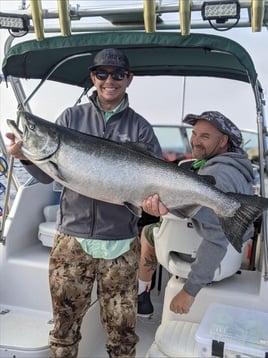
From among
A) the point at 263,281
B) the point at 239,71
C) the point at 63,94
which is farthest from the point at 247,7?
the point at 63,94

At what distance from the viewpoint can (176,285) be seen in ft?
9.64

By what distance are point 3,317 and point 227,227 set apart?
6.38 ft

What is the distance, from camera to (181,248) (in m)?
2.95

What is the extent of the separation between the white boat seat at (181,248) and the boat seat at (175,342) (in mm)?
379

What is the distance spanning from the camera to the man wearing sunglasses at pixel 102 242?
2.35 m

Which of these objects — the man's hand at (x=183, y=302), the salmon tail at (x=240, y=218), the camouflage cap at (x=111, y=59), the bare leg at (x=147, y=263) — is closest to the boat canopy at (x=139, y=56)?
the camouflage cap at (x=111, y=59)

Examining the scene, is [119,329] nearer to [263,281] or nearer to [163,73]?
[263,281]

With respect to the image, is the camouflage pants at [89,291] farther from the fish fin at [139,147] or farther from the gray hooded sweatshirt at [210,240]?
the fish fin at [139,147]

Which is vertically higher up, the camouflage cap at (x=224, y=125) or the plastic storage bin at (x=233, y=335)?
the camouflage cap at (x=224, y=125)

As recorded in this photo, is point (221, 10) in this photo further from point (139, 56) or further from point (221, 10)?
point (139, 56)

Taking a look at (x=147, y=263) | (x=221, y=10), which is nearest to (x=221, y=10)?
(x=221, y=10)

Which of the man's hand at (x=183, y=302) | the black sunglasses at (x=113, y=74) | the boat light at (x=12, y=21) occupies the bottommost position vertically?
the man's hand at (x=183, y=302)

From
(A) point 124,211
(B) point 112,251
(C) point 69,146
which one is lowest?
(B) point 112,251

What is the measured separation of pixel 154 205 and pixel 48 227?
1.89m
